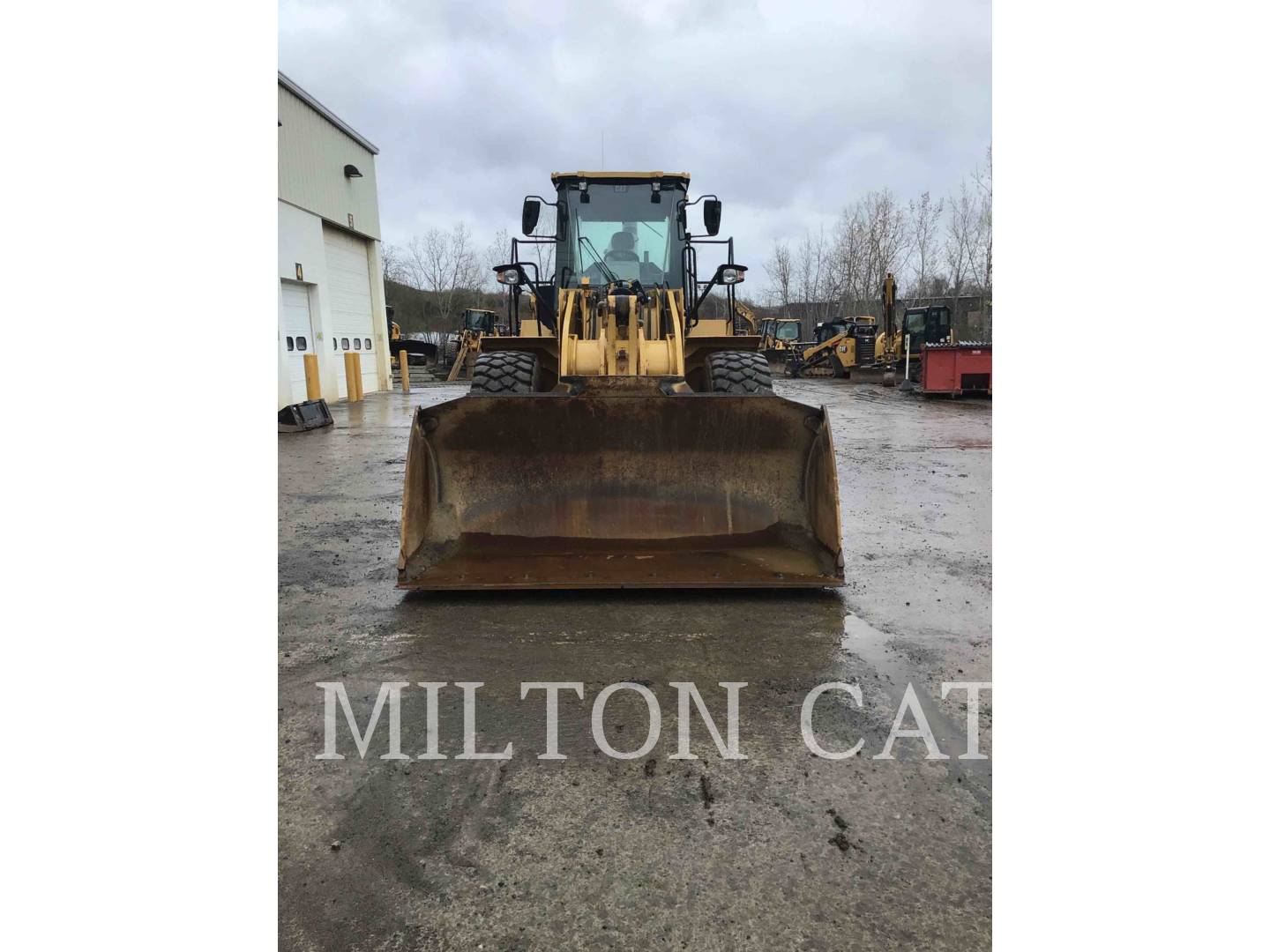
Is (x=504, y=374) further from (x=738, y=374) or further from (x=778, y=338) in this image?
(x=778, y=338)

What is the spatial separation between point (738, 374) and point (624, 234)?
1.81m

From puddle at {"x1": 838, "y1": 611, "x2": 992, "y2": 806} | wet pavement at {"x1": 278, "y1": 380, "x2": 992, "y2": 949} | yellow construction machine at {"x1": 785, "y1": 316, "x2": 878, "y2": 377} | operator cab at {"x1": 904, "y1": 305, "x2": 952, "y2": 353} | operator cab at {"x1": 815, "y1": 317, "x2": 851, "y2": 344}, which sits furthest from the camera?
operator cab at {"x1": 815, "y1": 317, "x2": 851, "y2": 344}

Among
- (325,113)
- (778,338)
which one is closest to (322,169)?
(325,113)

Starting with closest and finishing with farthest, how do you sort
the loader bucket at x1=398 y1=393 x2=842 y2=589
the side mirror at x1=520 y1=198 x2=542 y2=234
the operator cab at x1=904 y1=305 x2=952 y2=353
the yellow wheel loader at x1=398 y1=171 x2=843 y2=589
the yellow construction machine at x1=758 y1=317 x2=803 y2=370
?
the yellow wheel loader at x1=398 y1=171 x2=843 y2=589
the loader bucket at x1=398 y1=393 x2=842 y2=589
the side mirror at x1=520 y1=198 x2=542 y2=234
the operator cab at x1=904 y1=305 x2=952 y2=353
the yellow construction machine at x1=758 y1=317 x2=803 y2=370

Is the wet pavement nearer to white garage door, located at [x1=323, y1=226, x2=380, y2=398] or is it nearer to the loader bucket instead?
the loader bucket

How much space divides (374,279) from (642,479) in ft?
62.6

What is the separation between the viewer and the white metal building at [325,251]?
15.6 metres

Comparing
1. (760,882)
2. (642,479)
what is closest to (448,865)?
(760,882)

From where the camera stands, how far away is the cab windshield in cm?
688

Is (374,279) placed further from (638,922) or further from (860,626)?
(638,922)

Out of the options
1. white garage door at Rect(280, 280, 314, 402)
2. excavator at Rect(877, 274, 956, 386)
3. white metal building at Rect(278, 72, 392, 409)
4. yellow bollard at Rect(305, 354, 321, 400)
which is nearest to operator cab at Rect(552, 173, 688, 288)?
white metal building at Rect(278, 72, 392, 409)

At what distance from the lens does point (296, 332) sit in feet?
53.5

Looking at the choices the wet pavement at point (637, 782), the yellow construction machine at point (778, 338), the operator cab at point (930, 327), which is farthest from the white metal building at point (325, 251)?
the yellow construction machine at point (778, 338)

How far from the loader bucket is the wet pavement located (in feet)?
1.27
